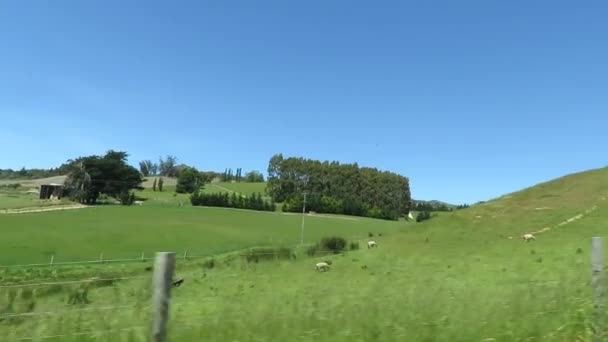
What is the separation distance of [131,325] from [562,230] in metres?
35.0

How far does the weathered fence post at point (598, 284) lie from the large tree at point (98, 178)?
122907 millimetres

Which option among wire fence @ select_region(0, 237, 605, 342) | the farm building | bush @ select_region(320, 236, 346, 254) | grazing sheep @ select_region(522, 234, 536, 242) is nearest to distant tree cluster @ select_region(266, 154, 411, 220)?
the farm building

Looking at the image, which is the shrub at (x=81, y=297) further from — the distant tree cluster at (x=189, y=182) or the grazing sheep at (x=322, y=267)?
the distant tree cluster at (x=189, y=182)

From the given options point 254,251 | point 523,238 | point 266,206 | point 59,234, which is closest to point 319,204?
point 266,206

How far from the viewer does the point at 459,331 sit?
21.3 ft

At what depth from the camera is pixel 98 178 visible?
405 feet

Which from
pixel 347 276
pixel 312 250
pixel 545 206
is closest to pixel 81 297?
pixel 347 276

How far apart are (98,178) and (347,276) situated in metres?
104

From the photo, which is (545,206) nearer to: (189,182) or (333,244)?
(333,244)

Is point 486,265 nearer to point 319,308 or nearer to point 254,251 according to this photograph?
point 319,308

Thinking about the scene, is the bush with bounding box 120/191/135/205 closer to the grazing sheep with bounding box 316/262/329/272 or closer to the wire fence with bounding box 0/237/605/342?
the grazing sheep with bounding box 316/262/329/272

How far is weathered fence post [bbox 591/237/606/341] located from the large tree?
123m

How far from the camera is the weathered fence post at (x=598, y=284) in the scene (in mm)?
6547

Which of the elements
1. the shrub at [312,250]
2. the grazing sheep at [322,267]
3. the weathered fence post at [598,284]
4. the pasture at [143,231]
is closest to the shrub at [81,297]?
the weathered fence post at [598,284]
